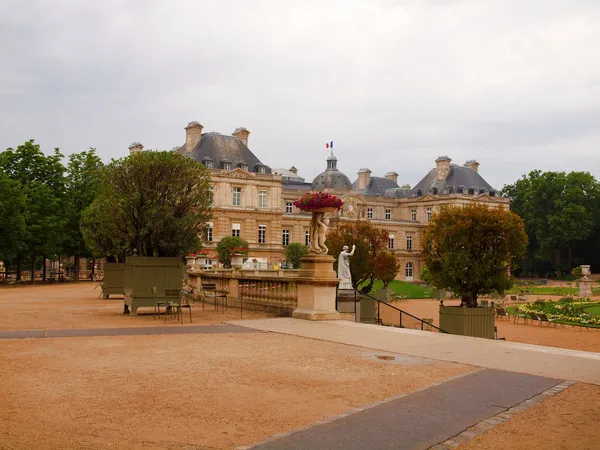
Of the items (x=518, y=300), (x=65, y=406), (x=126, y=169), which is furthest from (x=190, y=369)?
(x=518, y=300)

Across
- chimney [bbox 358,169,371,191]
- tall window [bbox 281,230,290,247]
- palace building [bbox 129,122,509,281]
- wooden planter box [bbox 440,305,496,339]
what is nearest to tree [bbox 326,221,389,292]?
wooden planter box [bbox 440,305,496,339]

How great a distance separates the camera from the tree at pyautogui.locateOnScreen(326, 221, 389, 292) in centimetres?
2866

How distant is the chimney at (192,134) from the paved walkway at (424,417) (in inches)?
2286

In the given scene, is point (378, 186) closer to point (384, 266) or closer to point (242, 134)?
point (242, 134)

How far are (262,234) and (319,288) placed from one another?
49444 mm

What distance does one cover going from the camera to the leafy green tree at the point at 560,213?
242 ft

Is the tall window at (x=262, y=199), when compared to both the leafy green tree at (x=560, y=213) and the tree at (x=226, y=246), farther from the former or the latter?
the leafy green tree at (x=560, y=213)

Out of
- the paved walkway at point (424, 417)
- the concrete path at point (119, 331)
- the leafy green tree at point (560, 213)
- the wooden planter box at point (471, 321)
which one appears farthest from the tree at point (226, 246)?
the paved walkway at point (424, 417)

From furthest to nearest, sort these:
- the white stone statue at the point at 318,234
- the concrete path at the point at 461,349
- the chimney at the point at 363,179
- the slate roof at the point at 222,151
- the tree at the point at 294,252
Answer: the chimney at the point at 363,179
the slate roof at the point at 222,151
the tree at the point at 294,252
the white stone statue at the point at 318,234
the concrete path at the point at 461,349

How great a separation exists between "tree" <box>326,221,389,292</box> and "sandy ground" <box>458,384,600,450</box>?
20214 mm

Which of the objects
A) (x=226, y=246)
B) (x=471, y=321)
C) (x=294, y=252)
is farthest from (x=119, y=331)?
(x=294, y=252)

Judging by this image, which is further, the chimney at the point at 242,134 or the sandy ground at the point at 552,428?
the chimney at the point at 242,134

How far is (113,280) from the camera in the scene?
25.2 metres

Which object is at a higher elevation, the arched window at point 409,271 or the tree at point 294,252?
the tree at point 294,252
